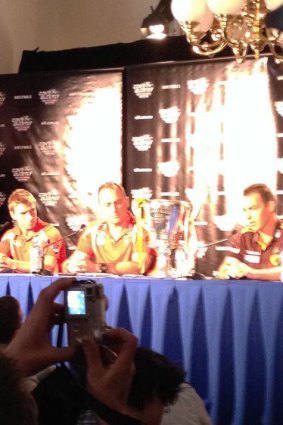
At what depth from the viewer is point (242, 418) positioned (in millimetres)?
3592

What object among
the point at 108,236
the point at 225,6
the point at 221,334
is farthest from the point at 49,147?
the point at 221,334

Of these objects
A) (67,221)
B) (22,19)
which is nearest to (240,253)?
(67,221)

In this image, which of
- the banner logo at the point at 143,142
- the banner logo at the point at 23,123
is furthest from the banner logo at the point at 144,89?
the banner logo at the point at 23,123

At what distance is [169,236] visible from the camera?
4172 mm

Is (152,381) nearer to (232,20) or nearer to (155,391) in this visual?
(155,391)

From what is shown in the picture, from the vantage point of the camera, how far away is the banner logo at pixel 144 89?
226 inches

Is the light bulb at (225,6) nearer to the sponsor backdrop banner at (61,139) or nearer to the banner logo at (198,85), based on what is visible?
the banner logo at (198,85)

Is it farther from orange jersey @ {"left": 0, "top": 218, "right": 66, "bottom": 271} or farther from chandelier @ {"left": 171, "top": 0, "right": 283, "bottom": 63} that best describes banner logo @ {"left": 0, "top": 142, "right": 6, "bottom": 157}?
chandelier @ {"left": 171, "top": 0, "right": 283, "bottom": 63}

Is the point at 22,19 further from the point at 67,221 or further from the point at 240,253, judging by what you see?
the point at 240,253

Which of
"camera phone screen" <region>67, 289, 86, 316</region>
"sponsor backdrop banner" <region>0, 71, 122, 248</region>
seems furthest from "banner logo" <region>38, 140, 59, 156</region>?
"camera phone screen" <region>67, 289, 86, 316</region>

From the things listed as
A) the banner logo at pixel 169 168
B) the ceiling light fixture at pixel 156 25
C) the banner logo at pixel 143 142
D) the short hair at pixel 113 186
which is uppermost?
the ceiling light fixture at pixel 156 25

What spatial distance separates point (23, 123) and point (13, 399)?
548cm

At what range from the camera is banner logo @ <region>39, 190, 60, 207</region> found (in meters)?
5.99

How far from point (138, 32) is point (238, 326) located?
155 inches
